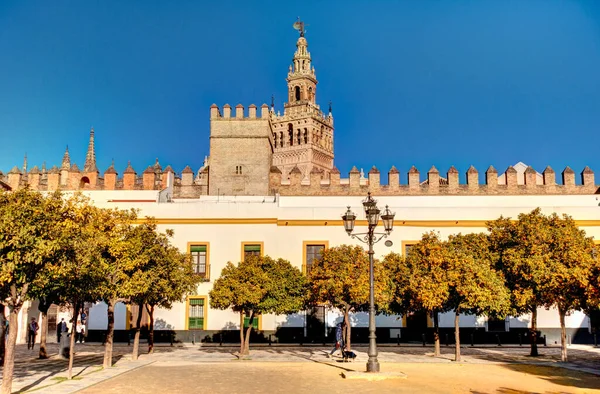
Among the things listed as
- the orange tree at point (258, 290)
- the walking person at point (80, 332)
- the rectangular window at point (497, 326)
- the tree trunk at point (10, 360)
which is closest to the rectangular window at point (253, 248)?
the orange tree at point (258, 290)

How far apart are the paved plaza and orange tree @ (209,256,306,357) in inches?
68.6

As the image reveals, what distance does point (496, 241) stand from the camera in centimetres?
2403

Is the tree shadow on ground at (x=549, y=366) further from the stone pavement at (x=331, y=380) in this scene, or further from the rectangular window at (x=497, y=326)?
the rectangular window at (x=497, y=326)

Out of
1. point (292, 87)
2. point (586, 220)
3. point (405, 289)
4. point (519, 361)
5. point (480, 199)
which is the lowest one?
point (519, 361)

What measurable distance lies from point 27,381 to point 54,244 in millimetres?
4823

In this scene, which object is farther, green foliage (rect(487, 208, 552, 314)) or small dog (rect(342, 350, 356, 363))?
green foliage (rect(487, 208, 552, 314))

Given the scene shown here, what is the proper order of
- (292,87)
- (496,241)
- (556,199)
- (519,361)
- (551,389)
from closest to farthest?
(551,389) → (519,361) → (496,241) → (556,199) → (292,87)

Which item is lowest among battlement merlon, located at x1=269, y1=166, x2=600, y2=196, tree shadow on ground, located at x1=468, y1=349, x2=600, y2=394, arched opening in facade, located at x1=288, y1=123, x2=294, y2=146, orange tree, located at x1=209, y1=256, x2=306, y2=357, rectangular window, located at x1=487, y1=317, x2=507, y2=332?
tree shadow on ground, located at x1=468, y1=349, x2=600, y2=394

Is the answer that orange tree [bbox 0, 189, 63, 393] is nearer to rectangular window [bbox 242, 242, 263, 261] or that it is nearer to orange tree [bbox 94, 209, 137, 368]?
orange tree [bbox 94, 209, 137, 368]

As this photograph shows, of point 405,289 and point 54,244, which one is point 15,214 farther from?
point 405,289

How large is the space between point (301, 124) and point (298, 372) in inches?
2962

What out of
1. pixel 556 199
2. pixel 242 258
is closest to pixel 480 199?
pixel 556 199

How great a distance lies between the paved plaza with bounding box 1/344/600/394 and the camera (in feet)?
47.0

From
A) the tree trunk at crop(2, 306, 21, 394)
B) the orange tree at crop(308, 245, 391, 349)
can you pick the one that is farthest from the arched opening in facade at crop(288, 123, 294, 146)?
the tree trunk at crop(2, 306, 21, 394)
